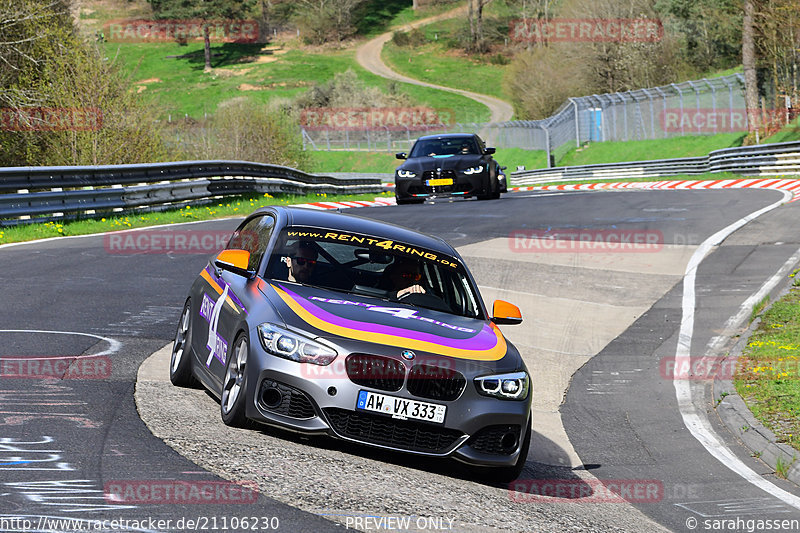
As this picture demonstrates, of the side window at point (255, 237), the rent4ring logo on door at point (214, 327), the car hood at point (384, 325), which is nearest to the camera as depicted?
the car hood at point (384, 325)

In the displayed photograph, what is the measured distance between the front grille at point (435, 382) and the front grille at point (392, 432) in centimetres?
19

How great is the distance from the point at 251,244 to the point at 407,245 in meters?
1.30

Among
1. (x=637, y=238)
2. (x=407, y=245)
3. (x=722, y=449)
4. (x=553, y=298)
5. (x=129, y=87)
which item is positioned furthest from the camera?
(x=129, y=87)

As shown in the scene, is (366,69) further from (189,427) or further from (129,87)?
(189,427)

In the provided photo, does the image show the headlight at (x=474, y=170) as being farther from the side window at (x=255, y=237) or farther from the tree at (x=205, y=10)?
the tree at (x=205, y=10)

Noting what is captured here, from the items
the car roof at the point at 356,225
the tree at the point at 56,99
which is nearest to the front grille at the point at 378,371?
the car roof at the point at 356,225

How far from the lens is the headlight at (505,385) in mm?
6566

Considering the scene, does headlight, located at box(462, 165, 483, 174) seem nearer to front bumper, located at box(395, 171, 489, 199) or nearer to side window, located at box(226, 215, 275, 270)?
front bumper, located at box(395, 171, 489, 199)

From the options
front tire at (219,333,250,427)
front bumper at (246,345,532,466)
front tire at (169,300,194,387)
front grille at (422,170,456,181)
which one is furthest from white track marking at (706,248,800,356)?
front grille at (422,170,456,181)

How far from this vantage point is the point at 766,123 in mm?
49406

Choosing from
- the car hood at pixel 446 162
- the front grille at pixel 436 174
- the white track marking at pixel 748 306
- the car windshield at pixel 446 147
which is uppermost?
the car windshield at pixel 446 147

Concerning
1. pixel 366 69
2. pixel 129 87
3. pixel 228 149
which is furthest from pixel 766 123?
pixel 366 69

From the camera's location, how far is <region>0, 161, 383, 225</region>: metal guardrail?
754 inches

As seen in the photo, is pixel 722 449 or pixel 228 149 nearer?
pixel 722 449
